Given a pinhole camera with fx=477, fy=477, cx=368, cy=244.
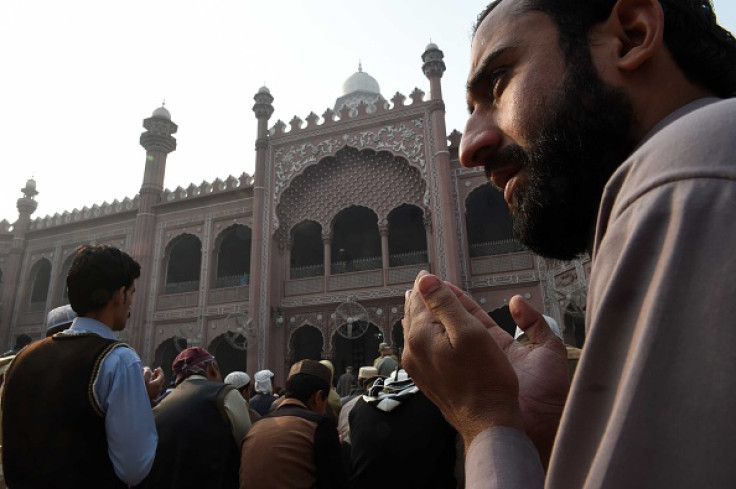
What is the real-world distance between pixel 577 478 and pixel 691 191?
278 millimetres

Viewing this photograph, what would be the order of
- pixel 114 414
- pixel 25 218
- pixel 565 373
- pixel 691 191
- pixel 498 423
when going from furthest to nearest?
pixel 25 218, pixel 114 414, pixel 565 373, pixel 498 423, pixel 691 191

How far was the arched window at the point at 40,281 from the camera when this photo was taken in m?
17.7

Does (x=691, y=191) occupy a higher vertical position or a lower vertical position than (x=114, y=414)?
higher

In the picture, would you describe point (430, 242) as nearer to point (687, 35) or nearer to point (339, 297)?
point (339, 297)

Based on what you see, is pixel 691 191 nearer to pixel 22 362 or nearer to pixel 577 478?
pixel 577 478

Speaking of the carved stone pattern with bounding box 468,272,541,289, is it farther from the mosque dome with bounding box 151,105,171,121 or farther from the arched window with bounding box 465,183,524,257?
the mosque dome with bounding box 151,105,171,121

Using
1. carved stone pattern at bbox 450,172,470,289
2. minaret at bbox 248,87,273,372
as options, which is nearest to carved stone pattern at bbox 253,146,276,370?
minaret at bbox 248,87,273,372

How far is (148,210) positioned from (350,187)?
7018mm

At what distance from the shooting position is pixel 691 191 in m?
0.42

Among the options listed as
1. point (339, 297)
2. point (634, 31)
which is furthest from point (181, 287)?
point (634, 31)

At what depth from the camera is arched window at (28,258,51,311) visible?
57.9 ft

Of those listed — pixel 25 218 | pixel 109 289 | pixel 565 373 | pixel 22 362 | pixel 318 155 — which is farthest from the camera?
pixel 25 218

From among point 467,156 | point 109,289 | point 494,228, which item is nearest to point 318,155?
point 494,228

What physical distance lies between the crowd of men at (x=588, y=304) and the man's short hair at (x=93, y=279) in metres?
0.21
